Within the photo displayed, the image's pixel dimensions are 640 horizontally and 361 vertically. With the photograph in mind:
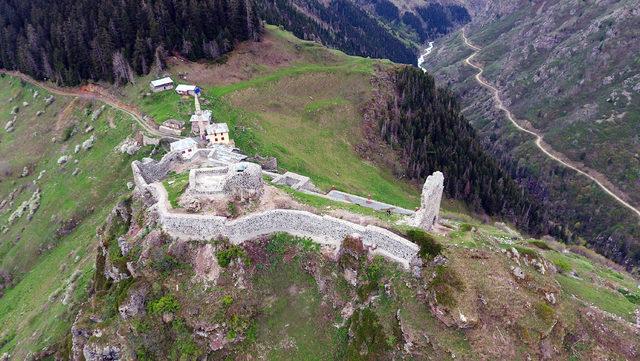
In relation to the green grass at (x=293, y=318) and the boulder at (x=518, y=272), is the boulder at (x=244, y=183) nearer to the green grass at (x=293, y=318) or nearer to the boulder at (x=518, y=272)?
the green grass at (x=293, y=318)

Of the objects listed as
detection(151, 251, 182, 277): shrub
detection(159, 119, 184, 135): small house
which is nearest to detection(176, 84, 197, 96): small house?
detection(159, 119, 184, 135): small house

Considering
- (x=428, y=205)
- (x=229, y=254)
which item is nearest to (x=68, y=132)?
(x=229, y=254)

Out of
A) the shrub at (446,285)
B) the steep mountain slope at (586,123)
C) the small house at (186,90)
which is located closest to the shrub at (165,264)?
the shrub at (446,285)

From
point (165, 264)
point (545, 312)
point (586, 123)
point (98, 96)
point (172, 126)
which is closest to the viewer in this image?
point (545, 312)

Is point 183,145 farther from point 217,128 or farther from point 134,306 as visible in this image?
point 134,306

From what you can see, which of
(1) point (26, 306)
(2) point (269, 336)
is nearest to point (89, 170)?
(1) point (26, 306)

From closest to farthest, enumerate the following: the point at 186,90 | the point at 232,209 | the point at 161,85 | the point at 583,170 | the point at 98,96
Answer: the point at 232,209
the point at 186,90
the point at 161,85
the point at 98,96
the point at 583,170

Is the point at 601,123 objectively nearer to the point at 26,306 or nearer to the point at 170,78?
the point at 170,78
